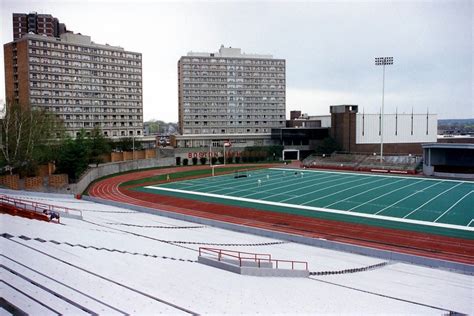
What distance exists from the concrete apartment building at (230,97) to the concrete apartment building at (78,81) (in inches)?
440

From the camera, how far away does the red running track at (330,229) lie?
82.9ft

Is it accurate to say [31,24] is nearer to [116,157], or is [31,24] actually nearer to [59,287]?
[116,157]

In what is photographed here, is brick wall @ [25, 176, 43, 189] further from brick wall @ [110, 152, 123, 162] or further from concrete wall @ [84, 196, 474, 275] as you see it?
brick wall @ [110, 152, 123, 162]

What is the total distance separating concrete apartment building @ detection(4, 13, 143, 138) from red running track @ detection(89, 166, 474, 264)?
45.3 meters

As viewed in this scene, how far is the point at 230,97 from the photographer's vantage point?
100500mm

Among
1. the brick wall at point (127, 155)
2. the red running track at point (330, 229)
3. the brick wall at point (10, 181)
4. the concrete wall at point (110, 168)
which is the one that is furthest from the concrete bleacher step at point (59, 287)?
the brick wall at point (127, 155)

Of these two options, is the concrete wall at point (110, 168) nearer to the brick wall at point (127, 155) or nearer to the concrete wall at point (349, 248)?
the brick wall at point (127, 155)

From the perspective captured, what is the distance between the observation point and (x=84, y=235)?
793 inches

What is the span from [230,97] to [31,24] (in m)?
57.8

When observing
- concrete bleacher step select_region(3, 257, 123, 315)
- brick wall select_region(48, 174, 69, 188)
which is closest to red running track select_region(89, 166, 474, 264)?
brick wall select_region(48, 174, 69, 188)

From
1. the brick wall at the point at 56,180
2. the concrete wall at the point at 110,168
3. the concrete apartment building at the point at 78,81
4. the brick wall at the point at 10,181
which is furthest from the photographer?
the concrete apartment building at the point at 78,81

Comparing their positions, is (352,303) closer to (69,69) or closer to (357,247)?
(357,247)

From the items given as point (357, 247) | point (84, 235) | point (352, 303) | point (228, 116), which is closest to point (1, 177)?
point (84, 235)

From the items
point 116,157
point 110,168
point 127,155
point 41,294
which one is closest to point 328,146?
point 127,155
